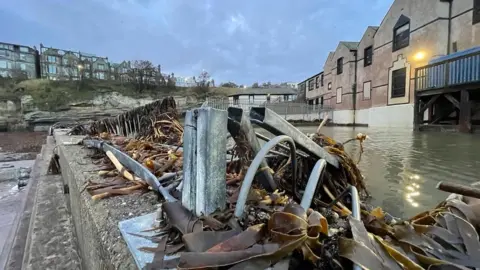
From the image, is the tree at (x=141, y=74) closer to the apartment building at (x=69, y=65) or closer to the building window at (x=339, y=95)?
the apartment building at (x=69, y=65)

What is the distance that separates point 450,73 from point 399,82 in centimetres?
602

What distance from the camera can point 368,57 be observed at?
18.8 meters

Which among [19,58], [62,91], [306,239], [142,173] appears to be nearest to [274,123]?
[306,239]

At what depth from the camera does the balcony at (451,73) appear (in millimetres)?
8516

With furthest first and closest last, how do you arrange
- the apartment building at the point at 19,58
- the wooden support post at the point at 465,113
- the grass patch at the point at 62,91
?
1. the apartment building at the point at 19,58
2. the grass patch at the point at 62,91
3. the wooden support post at the point at 465,113

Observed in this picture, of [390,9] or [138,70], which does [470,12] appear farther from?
[138,70]

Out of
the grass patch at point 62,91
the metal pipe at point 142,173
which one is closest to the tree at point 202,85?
the grass patch at point 62,91

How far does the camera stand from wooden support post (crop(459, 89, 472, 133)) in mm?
8704

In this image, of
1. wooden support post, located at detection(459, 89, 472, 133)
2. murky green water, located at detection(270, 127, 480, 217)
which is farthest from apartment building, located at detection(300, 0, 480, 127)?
murky green water, located at detection(270, 127, 480, 217)

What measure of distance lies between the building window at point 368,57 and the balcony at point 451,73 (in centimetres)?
786

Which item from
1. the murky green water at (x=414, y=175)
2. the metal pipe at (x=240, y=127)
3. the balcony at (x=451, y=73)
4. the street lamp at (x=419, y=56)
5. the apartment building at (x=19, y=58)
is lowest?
the murky green water at (x=414, y=175)

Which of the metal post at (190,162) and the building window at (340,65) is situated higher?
the building window at (340,65)

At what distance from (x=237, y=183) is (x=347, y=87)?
2219 cm

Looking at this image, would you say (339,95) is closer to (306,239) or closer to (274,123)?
(274,123)
